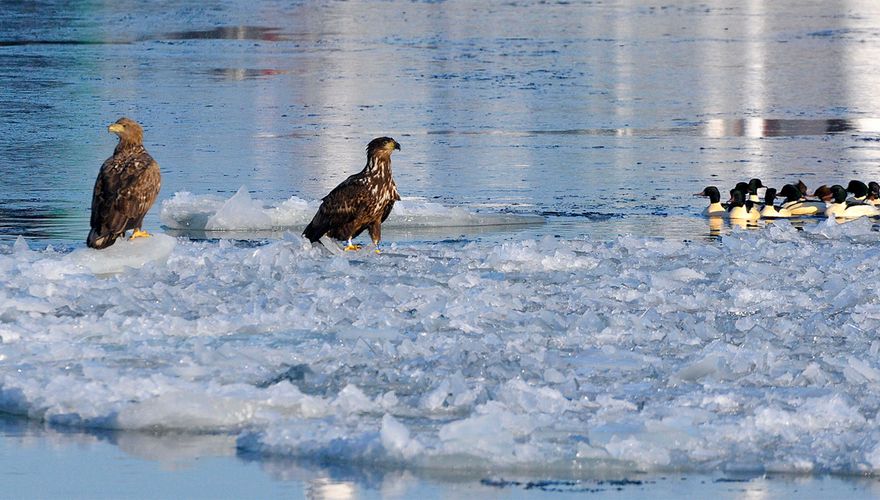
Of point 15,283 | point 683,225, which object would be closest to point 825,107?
point 683,225

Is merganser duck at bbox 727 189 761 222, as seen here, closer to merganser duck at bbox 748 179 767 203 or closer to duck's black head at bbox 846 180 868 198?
merganser duck at bbox 748 179 767 203

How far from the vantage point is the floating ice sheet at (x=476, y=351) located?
636 centimetres

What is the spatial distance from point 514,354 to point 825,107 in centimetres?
1536

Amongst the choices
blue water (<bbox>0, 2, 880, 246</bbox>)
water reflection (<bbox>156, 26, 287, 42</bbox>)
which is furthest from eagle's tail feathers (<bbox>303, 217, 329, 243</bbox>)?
water reflection (<bbox>156, 26, 287, 42</bbox>)

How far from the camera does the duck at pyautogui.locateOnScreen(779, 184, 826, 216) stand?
14.1 m

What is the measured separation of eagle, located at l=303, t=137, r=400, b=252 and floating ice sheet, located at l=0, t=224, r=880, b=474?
260 mm

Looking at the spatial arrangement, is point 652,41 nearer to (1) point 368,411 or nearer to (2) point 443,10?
(2) point 443,10

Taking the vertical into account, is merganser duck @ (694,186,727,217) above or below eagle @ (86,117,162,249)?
below

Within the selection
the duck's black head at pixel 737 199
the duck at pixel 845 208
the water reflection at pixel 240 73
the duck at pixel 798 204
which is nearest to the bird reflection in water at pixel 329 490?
the duck's black head at pixel 737 199

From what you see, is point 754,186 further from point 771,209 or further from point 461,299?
point 461,299

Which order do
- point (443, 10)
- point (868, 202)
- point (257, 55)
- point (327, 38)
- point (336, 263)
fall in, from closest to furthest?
point (336, 263), point (868, 202), point (257, 55), point (327, 38), point (443, 10)

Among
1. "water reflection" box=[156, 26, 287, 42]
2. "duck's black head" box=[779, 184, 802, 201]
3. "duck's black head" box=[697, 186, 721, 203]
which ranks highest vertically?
"water reflection" box=[156, 26, 287, 42]

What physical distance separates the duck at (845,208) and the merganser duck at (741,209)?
0.59 metres

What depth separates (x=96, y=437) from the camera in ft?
21.5
